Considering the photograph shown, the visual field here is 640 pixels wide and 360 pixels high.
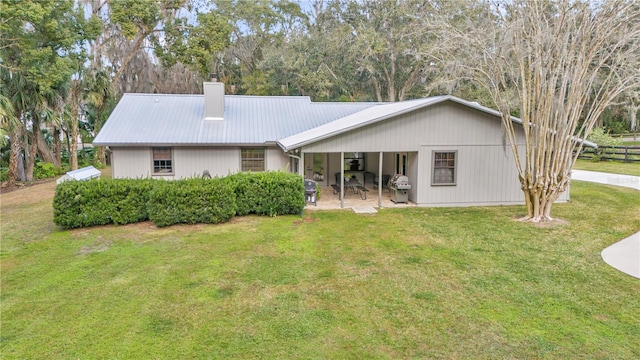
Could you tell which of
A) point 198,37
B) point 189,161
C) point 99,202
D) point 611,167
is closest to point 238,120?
point 189,161

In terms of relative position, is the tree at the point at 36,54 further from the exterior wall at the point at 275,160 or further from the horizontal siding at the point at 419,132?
the horizontal siding at the point at 419,132

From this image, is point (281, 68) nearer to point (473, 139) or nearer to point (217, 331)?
Answer: point (473, 139)

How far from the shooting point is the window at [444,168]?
11691 millimetres

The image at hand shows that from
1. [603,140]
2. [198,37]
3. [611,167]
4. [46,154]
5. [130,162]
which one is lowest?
[611,167]

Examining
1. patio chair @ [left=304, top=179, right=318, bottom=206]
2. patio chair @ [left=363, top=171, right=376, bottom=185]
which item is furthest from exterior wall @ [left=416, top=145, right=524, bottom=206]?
patio chair @ [left=363, top=171, right=376, bottom=185]

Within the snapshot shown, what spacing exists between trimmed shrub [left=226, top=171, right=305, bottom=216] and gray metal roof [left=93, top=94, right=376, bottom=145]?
11.8ft

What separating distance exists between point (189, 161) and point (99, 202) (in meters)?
4.35

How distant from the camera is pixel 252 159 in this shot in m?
13.8

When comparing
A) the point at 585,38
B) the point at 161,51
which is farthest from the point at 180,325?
the point at 161,51

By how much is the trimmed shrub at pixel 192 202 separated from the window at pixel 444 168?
233 inches

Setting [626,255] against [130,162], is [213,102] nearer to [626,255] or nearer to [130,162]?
[130,162]

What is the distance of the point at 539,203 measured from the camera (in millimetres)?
9875

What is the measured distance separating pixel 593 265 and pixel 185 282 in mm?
6782

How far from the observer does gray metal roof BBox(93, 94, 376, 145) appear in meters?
13.1
